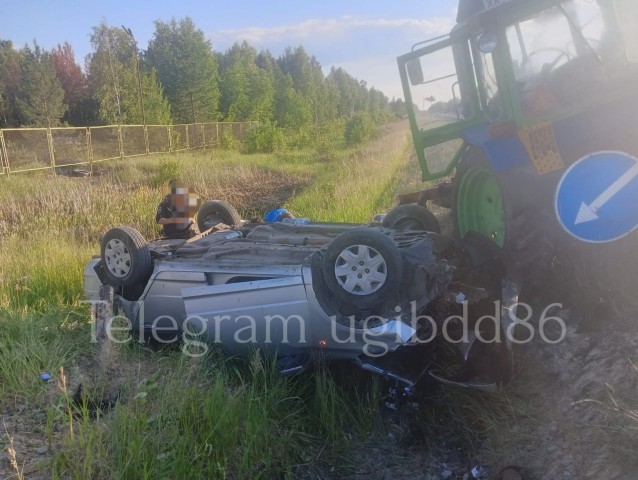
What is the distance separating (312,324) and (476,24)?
9.75 ft

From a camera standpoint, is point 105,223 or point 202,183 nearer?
point 105,223

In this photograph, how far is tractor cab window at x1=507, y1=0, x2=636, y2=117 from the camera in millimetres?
4695

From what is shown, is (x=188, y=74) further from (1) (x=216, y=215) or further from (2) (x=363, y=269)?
(2) (x=363, y=269)

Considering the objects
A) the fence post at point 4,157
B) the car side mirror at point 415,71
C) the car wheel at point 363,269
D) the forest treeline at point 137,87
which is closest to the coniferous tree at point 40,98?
the forest treeline at point 137,87

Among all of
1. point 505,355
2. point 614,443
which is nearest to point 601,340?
point 505,355

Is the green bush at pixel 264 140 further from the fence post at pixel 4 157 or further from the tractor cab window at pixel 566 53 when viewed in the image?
the tractor cab window at pixel 566 53

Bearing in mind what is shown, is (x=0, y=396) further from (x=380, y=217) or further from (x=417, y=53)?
(x=417, y=53)

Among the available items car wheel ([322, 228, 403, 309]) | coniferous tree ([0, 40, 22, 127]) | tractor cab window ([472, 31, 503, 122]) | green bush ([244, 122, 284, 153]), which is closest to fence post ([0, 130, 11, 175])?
tractor cab window ([472, 31, 503, 122])

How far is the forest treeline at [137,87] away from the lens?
3228 centimetres

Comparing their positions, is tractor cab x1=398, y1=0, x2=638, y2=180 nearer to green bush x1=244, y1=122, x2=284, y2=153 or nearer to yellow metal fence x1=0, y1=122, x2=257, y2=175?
yellow metal fence x1=0, y1=122, x2=257, y2=175

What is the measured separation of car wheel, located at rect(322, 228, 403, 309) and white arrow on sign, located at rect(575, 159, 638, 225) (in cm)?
130

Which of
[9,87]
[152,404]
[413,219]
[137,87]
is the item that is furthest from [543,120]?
[9,87]

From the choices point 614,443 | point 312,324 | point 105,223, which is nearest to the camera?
point 614,443

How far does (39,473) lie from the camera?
9.51ft
